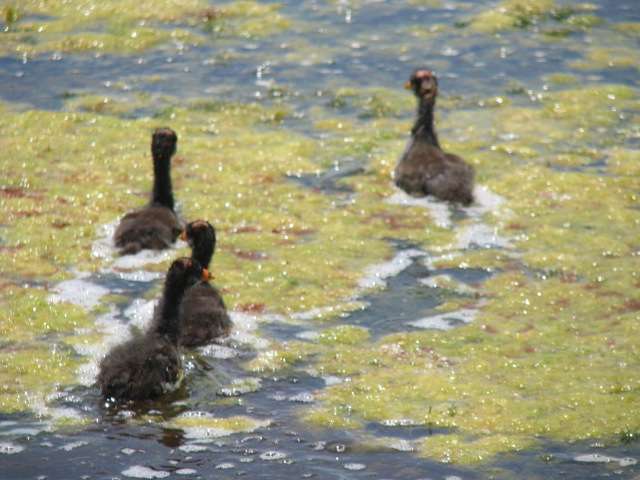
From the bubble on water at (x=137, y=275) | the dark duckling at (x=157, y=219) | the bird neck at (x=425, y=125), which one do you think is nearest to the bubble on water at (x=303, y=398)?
the bubble on water at (x=137, y=275)

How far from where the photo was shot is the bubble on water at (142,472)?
12.6 meters

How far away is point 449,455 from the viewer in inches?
521

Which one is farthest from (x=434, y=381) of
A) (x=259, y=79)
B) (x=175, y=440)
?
(x=259, y=79)

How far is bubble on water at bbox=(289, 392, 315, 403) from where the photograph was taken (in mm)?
14508

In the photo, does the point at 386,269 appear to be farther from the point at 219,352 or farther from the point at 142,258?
the point at 219,352

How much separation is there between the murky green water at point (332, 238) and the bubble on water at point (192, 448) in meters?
0.06

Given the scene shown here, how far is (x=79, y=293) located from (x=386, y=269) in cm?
417

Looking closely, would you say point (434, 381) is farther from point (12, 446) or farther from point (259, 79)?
point (259, 79)

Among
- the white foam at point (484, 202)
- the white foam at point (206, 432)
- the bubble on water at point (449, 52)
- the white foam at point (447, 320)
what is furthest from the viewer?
the bubble on water at point (449, 52)

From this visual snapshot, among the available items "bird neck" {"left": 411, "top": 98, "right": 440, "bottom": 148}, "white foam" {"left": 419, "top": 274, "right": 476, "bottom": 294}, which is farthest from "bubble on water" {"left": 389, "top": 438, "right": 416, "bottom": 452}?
"bird neck" {"left": 411, "top": 98, "right": 440, "bottom": 148}

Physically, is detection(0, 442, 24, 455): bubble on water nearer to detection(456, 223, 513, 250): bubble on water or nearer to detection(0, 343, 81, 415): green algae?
detection(0, 343, 81, 415): green algae

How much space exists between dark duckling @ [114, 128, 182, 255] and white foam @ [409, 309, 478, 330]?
3935 mm

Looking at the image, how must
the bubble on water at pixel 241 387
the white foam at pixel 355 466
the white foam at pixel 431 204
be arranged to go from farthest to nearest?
the white foam at pixel 431 204, the bubble on water at pixel 241 387, the white foam at pixel 355 466

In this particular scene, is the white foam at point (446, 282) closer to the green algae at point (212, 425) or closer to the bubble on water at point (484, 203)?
the bubble on water at point (484, 203)
